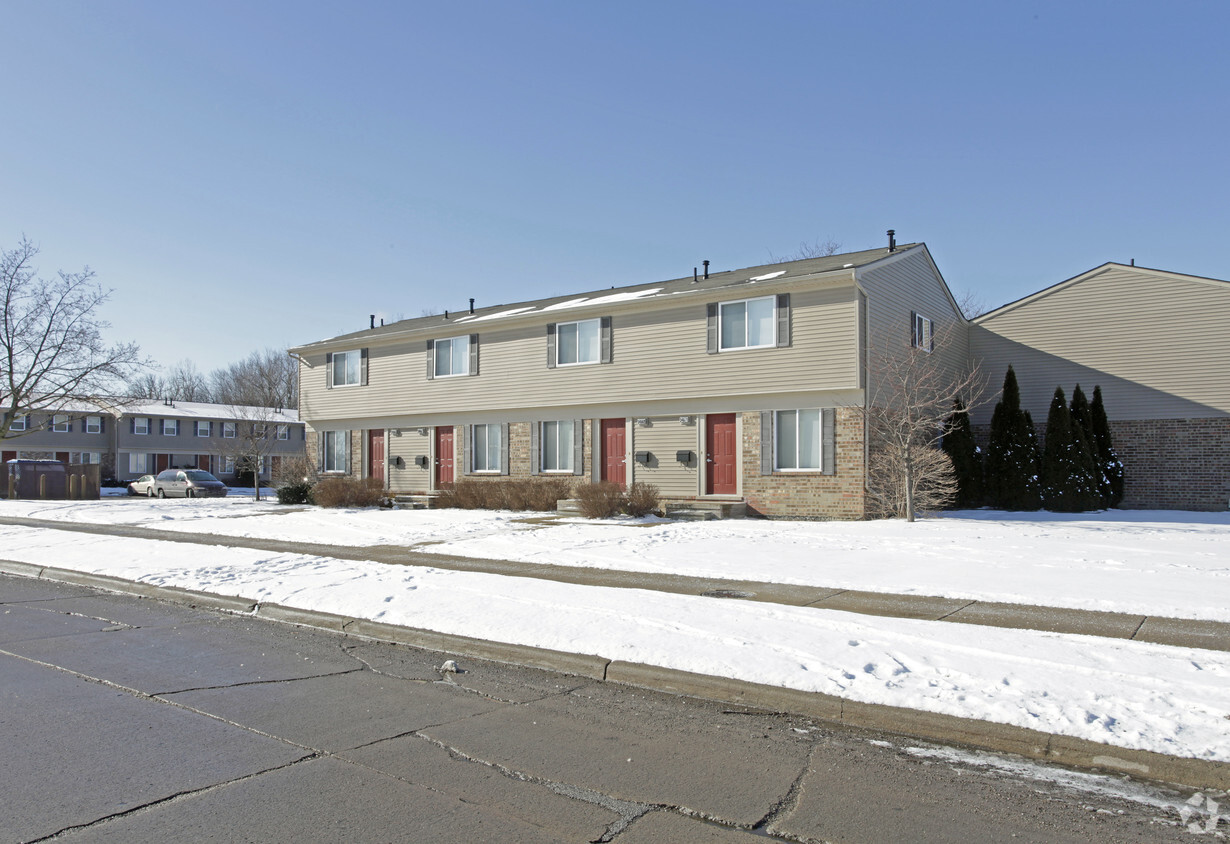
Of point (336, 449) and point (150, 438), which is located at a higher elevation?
point (150, 438)

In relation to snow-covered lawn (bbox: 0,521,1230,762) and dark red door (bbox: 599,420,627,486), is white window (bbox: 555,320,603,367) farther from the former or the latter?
snow-covered lawn (bbox: 0,521,1230,762)

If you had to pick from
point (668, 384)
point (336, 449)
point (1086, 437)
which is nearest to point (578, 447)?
point (668, 384)

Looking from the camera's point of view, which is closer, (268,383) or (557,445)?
(557,445)

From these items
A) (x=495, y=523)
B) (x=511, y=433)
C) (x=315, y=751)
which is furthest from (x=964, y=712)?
(x=511, y=433)

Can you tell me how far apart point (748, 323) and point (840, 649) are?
14.1 meters

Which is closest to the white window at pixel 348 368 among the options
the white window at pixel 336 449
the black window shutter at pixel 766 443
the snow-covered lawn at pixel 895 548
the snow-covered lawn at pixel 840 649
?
the white window at pixel 336 449

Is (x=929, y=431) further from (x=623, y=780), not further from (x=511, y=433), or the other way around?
(x=623, y=780)

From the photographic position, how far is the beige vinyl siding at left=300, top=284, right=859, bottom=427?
61.9 feet

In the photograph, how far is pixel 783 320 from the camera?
63.5 ft

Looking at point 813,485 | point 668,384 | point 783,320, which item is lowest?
point 813,485

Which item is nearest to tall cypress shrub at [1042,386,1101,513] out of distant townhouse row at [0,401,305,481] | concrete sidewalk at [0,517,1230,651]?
concrete sidewalk at [0,517,1230,651]

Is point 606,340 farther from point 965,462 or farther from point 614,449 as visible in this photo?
point 965,462

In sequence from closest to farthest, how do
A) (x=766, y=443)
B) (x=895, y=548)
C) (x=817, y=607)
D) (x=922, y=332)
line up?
1. (x=817, y=607)
2. (x=895, y=548)
3. (x=766, y=443)
4. (x=922, y=332)

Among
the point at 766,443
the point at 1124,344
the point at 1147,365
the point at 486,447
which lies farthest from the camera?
the point at 486,447
